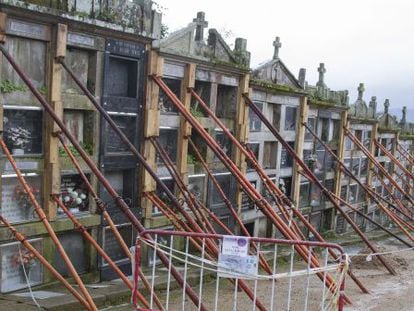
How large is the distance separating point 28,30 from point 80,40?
1301mm

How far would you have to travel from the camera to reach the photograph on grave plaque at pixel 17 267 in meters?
11.1

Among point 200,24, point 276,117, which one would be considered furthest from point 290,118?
point 200,24

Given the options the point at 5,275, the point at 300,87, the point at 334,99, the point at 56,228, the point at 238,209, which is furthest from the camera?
the point at 334,99

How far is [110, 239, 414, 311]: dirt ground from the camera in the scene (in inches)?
448

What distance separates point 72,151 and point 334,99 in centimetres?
1373

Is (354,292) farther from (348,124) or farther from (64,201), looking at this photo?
(348,124)

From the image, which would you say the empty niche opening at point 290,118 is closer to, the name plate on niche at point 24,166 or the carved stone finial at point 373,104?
the carved stone finial at point 373,104

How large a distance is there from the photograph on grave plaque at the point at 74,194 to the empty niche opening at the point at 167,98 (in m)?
3.15

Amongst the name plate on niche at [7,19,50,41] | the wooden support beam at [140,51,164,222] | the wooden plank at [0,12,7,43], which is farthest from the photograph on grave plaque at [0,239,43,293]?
the name plate on niche at [7,19,50,41]

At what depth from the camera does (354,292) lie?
13172mm

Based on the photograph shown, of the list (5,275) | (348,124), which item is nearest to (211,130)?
(5,275)

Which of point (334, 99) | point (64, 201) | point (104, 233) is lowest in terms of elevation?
point (104, 233)

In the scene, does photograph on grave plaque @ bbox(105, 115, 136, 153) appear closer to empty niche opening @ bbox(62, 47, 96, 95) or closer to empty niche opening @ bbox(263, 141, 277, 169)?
empty niche opening @ bbox(62, 47, 96, 95)

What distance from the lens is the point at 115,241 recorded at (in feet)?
44.1
